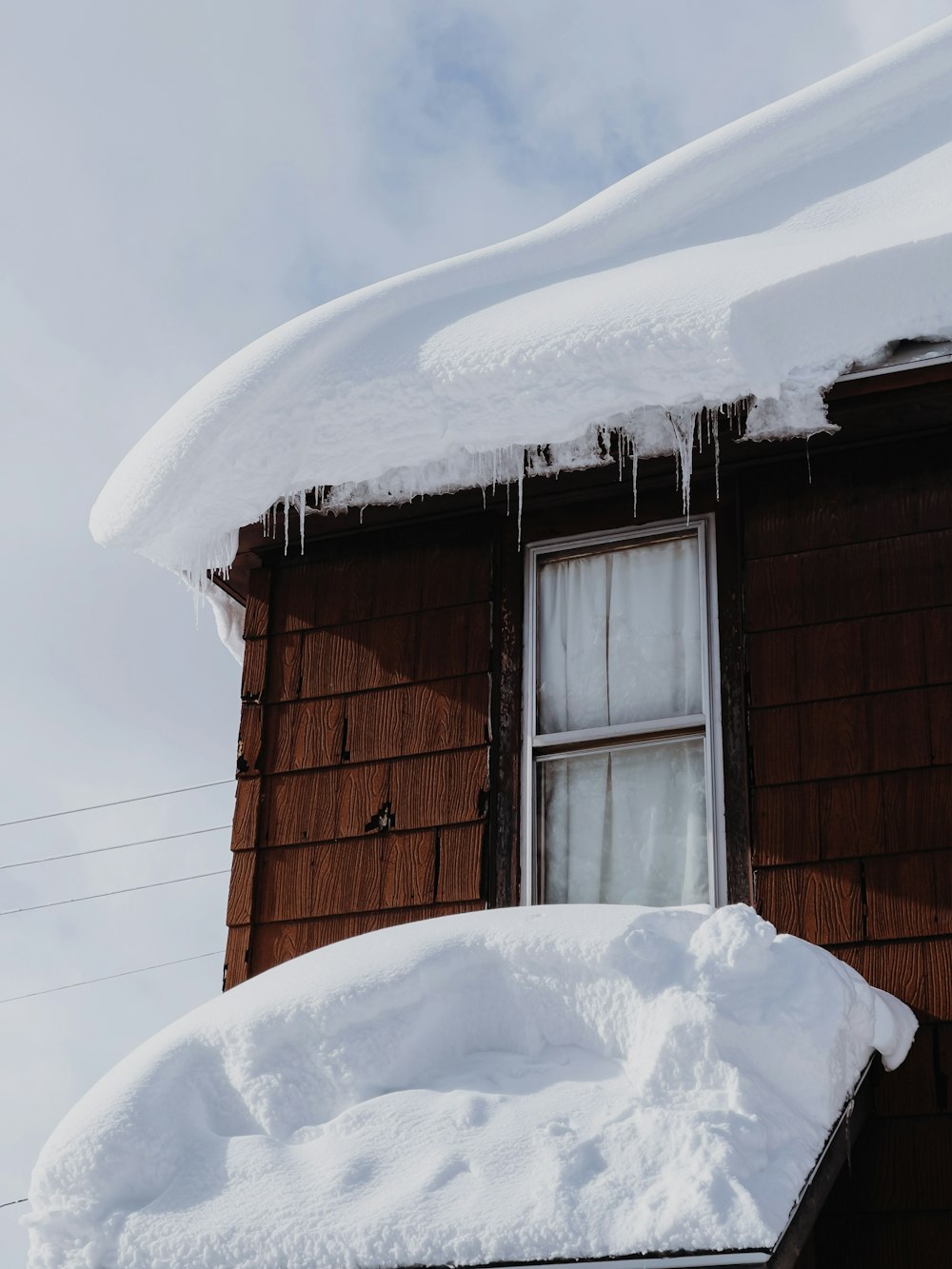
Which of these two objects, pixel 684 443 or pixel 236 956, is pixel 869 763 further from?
pixel 236 956

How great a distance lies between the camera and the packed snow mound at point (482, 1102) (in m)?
3.29

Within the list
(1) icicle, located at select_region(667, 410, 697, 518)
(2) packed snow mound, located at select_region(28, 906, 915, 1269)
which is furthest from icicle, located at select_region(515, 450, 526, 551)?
(2) packed snow mound, located at select_region(28, 906, 915, 1269)

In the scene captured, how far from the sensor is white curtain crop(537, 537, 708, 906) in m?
5.15

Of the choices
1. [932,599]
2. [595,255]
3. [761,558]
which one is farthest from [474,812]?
[595,255]

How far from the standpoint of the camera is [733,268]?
4934 mm

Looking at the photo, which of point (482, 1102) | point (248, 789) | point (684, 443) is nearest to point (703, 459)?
point (684, 443)

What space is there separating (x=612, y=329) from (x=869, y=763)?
5.06ft

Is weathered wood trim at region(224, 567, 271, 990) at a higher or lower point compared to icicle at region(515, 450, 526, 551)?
lower

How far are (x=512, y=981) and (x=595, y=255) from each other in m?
2.72

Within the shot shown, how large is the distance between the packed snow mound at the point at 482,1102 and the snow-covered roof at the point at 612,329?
5.39ft

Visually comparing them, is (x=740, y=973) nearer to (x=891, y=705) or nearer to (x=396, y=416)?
(x=891, y=705)

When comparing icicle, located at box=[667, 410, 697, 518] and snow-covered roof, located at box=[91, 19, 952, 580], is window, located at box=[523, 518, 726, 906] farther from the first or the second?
snow-covered roof, located at box=[91, 19, 952, 580]

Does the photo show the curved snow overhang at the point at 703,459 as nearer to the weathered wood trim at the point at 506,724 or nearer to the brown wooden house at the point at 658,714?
the brown wooden house at the point at 658,714

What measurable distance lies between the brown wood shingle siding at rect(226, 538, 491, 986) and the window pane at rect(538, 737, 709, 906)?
0.84 feet
